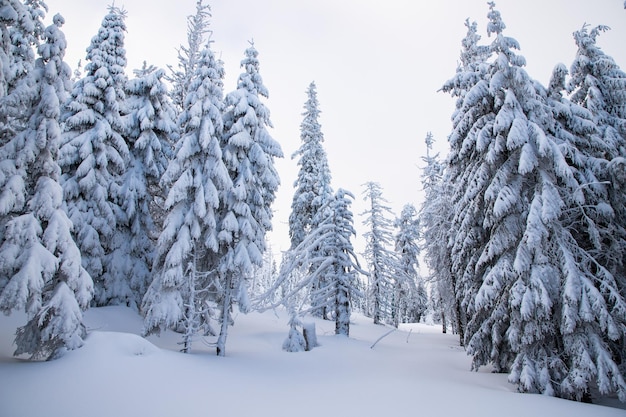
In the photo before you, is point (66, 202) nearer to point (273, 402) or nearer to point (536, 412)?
point (273, 402)

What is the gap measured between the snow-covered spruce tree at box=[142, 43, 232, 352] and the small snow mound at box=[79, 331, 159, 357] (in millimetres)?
2868

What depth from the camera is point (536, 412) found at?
8.44 m

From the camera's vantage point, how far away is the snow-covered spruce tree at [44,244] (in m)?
9.69

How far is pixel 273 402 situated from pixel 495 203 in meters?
9.20

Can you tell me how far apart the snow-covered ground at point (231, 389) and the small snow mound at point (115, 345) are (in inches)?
1.1

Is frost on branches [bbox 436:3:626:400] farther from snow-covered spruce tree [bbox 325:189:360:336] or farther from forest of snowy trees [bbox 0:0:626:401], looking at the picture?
snow-covered spruce tree [bbox 325:189:360:336]

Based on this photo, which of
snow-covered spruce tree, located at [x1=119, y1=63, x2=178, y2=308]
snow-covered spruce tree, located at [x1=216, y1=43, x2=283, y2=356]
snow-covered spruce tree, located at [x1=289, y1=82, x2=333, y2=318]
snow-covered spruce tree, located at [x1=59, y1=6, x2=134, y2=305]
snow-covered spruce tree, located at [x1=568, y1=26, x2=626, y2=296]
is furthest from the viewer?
snow-covered spruce tree, located at [x1=289, y1=82, x2=333, y2=318]

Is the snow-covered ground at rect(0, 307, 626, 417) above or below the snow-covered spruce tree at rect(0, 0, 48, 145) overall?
below

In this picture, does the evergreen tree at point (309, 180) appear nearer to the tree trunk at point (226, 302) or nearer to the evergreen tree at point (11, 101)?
the tree trunk at point (226, 302)

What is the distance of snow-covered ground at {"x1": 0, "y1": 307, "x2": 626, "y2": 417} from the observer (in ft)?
25.7

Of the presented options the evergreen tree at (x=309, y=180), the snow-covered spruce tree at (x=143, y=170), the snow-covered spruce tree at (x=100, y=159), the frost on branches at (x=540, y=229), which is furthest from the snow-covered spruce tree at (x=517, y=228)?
the evergreen tree at (x=309, y=180)

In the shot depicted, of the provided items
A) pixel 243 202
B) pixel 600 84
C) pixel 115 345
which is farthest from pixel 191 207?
pixel 600 84

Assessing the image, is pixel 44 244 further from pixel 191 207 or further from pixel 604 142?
pixel 604 142

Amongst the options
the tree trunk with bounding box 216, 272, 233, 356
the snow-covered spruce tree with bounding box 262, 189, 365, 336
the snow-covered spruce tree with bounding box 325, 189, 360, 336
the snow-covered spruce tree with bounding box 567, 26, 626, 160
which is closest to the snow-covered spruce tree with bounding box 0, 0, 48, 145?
the tree trunk with bounding box 216, 272, 233, 356
